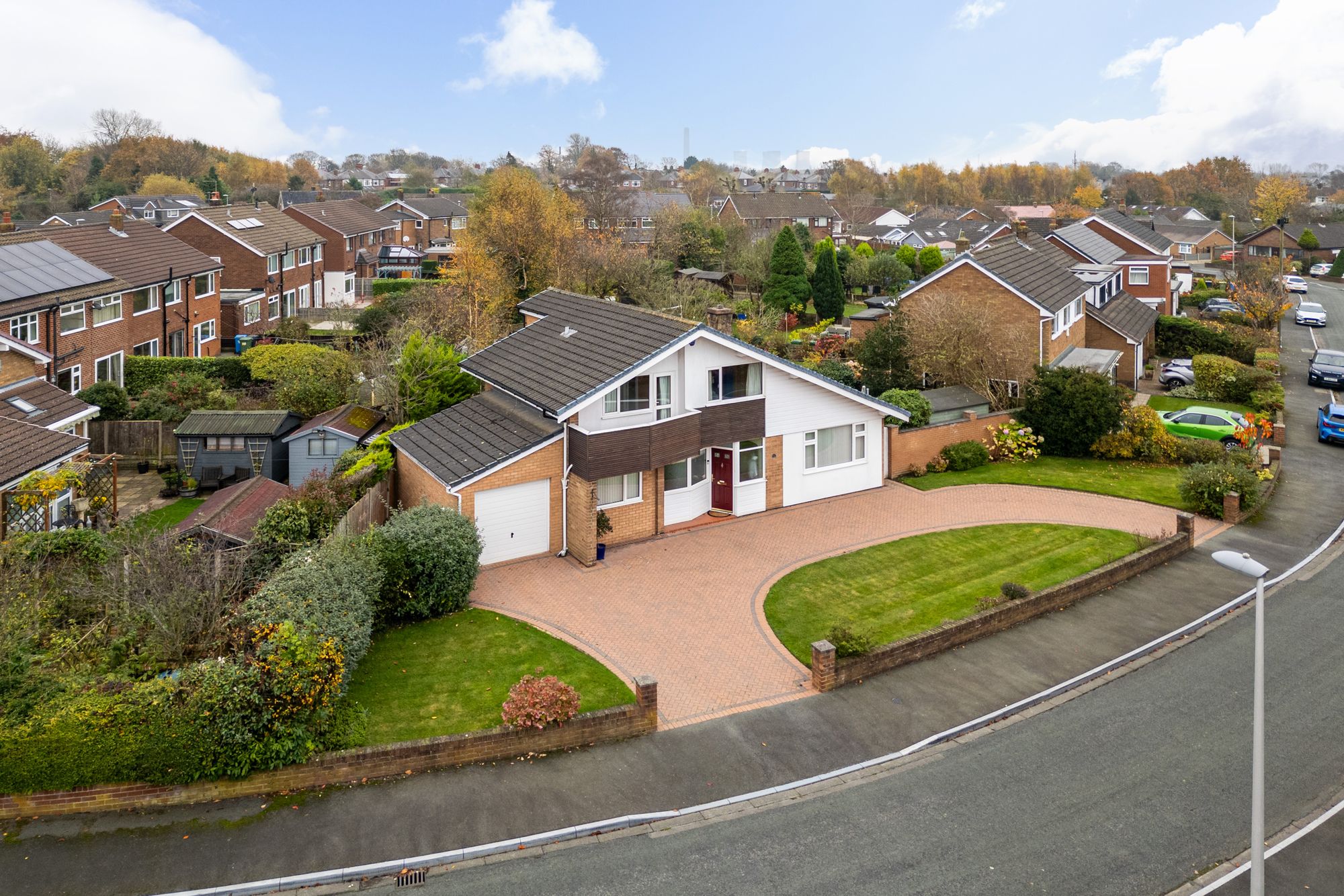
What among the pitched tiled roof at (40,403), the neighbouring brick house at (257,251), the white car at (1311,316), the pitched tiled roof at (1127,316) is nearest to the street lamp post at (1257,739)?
the pitched tiled roof at (40,403)

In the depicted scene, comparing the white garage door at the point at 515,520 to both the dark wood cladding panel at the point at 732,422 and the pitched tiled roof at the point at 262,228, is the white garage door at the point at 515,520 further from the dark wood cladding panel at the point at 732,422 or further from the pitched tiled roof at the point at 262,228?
the pitched tiled roof at the point at 262,228

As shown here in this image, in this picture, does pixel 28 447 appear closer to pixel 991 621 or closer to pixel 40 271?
pixel 40 271

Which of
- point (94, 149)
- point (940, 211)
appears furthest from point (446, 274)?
point (94, 149)

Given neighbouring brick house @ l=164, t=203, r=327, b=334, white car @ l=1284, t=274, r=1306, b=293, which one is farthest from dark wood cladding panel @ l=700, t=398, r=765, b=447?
white car @ l=1284, t=274, r=1306, b=293

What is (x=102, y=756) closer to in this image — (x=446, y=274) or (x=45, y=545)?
(x=45, y=545)

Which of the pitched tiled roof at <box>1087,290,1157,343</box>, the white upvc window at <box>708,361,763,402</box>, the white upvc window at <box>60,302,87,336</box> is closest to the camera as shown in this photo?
the white upvc window at <box>708,361,763,402</box>

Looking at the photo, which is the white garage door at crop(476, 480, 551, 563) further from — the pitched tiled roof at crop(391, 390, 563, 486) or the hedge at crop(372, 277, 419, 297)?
the hedge at crop(372, 277, 419, 297)
